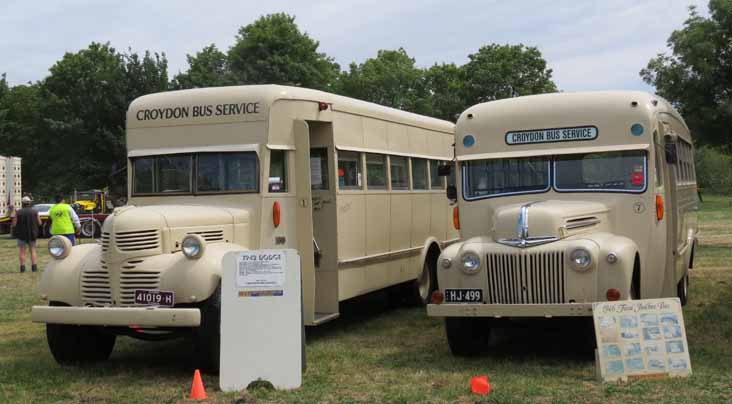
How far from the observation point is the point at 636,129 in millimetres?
9383

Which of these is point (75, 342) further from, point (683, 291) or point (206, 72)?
point (206, 72)

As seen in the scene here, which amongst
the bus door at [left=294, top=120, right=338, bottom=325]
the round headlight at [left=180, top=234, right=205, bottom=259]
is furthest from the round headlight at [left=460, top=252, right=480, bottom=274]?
the round headlight at [left=180, top=234, right=205, bottom=259]

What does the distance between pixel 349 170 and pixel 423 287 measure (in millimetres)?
3224

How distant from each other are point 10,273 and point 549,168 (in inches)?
547

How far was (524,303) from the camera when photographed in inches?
335

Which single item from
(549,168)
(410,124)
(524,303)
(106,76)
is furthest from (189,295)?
(106,76)

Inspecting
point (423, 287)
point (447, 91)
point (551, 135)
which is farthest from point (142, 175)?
point (447, 91)

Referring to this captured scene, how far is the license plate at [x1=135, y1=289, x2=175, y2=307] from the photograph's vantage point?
8164 millimetres

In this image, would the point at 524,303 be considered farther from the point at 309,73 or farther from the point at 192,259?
the point at 309,73

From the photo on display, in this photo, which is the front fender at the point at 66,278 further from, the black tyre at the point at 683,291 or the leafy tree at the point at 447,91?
the leafy tree at the point at 447,91

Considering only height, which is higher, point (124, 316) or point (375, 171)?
point (375, 171)

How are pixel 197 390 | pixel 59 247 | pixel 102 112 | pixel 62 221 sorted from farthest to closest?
1. pixel 102 112
2. pixel 62 221
3. pixel 59 247
4. pixel 197 390

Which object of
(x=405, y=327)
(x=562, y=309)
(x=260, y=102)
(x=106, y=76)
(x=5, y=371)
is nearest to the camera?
(x=562, y=309)

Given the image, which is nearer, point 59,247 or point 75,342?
point 59,247
